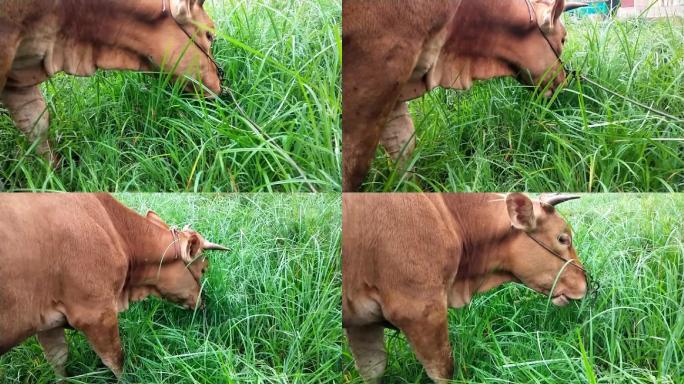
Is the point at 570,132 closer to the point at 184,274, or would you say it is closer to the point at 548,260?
the point at 548,260

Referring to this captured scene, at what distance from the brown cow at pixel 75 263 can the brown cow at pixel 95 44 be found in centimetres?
16

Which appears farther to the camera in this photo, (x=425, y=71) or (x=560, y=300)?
(x=560, y=300)

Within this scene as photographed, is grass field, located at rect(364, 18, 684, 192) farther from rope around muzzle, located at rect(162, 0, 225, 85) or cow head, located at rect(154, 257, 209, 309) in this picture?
cow head, located at rect(154, 257, 209, 309)

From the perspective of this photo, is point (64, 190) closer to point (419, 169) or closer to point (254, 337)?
point (254, 337)

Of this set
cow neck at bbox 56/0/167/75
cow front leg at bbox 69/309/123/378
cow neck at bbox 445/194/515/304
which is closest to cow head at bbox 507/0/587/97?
cow neck at bbox 445/194/515/304

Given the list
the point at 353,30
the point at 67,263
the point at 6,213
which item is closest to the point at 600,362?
the point at 353,30

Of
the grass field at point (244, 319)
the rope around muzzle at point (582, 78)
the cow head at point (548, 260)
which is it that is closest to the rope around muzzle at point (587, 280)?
the cow head at point (548, 260)

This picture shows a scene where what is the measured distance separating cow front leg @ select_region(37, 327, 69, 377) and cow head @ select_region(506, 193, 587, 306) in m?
0.96

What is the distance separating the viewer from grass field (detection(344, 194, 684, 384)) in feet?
4.68

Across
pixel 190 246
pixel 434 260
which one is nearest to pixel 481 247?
pixel 434 260

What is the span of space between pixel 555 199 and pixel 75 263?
989 mm

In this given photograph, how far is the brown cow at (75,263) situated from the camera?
144 centimetres

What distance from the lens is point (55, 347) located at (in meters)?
1.51

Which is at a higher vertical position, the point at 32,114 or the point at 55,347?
the point at 32,114
